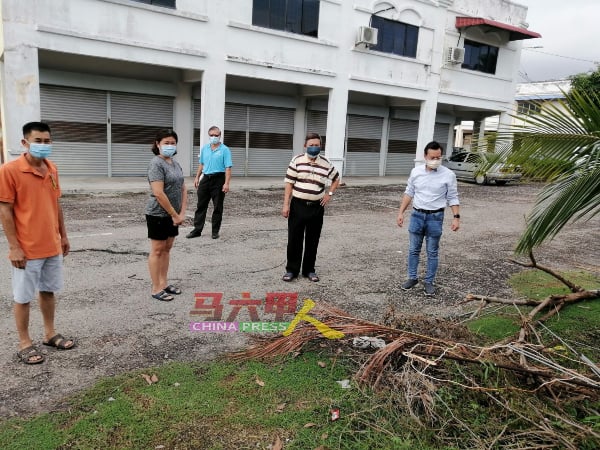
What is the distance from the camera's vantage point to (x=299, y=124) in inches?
792

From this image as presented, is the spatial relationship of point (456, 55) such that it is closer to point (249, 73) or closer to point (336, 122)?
point (336, 122)

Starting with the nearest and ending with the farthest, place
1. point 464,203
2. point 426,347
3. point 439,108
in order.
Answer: point 426,347
point 464,203
point 439,108

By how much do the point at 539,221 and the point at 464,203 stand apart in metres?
11.6

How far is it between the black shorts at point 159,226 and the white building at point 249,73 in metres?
9.36

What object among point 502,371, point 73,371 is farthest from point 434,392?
point 73,371

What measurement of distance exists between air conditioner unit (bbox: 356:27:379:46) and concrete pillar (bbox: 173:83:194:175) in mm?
6338

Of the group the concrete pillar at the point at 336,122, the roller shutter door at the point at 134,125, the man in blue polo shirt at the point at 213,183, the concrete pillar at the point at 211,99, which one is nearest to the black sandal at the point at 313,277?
the man in blue polo shirt at the point at 213,183

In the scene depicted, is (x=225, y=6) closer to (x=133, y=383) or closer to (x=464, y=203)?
(x=464, y=203)

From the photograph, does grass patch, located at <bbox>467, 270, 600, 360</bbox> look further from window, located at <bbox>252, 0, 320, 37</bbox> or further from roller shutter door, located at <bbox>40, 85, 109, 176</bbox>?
roller shutter door, located at <bbox>40, 85, 109, 176</bbox>

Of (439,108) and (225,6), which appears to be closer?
(225,6)

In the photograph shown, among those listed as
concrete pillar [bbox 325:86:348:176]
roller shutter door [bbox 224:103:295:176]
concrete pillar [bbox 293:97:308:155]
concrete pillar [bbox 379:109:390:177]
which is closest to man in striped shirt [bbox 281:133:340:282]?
concrete pillar [bbox 325:86:348:176]

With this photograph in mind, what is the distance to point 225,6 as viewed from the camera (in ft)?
49.1

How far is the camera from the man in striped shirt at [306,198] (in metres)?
5.64

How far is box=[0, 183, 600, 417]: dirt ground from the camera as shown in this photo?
3.69 meters
